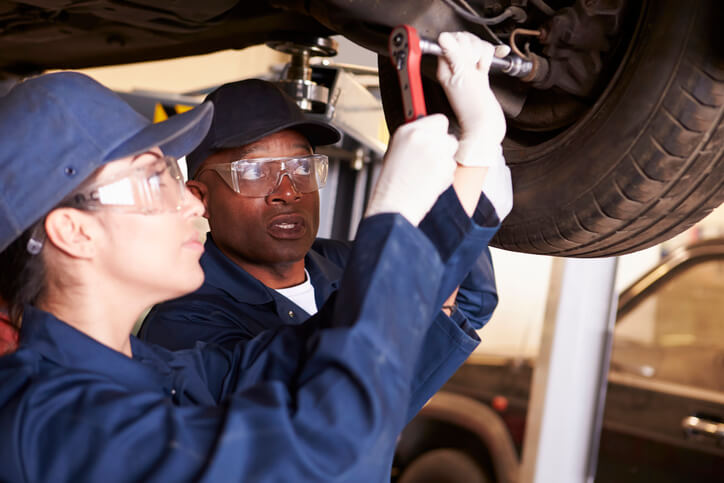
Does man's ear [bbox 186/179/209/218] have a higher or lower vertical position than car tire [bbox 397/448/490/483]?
higher

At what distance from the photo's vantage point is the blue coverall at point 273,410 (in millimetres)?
652

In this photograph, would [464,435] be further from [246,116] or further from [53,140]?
[53,140]

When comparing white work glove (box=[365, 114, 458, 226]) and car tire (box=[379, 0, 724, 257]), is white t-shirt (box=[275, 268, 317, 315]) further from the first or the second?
white work glove (box=[365, 114, 458, 226])

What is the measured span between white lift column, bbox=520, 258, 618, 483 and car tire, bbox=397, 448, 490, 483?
215 mm

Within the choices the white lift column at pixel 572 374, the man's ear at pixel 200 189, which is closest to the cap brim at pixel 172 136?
the man's ear at pixel 200 189

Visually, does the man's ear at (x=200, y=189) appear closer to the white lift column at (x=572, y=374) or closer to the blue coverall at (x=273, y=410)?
the blue coverall at (x=273, y=410)

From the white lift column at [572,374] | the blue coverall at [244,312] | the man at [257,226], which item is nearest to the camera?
the blue coverall at [244,312]

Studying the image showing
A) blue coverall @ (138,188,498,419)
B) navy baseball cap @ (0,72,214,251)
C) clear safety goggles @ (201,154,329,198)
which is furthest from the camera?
clear safety goggles @ (201,154,329,198)

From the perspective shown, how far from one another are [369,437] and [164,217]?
35 centimetres

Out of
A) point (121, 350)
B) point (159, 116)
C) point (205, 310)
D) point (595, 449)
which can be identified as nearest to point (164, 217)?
point (121, 350)

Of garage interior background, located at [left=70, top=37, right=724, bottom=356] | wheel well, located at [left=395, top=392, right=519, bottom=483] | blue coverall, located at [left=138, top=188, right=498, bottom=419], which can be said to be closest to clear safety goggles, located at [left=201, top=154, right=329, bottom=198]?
blue coverall, located at [left=138, top=188, right=498, bottom=419]

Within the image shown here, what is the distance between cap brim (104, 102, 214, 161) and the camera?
800 millimetres

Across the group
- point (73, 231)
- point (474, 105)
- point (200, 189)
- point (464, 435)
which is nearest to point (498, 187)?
point (474, 105)

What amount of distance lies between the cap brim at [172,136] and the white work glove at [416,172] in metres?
0.26
